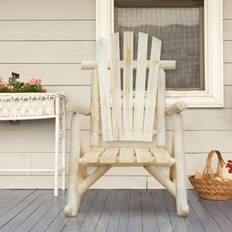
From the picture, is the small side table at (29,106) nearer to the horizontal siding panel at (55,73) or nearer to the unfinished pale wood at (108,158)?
the horizontal siding panel at (55,73)

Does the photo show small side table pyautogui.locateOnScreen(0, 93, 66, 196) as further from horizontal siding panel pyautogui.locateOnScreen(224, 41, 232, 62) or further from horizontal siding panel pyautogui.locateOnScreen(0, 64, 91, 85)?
horizontal siding panel pyautogui.locateOnScreen(224, 41, 232, 62)

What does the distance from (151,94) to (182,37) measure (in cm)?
72

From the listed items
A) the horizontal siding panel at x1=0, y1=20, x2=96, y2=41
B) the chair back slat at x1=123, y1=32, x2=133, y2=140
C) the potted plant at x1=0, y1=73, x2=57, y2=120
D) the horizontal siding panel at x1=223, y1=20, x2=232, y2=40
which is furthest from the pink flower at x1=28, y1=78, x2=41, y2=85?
the horizontal siding panel at x1=223, y1=20, x2=232, y2=40

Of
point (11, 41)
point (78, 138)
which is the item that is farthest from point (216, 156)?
point (11, 41)

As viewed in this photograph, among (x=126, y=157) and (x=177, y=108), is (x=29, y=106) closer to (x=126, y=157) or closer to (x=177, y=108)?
(x=126, y=157)

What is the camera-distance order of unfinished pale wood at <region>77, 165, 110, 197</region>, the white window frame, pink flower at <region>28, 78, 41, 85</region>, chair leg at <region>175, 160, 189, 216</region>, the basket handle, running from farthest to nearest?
the white window frame < pink flower at <region>28, 78, 41, 85</region> < the basket handle < unfinished pale wood at <region>77, 165, 110, 197</region> < chair leg at <region>175, 160, 189, 216</region>

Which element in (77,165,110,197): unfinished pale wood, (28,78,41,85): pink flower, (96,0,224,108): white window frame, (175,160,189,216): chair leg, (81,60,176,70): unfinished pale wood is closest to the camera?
(175,160,189,216): chair leg

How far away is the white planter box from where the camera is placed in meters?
2.70

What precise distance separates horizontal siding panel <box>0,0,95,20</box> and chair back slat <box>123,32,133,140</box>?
0.62 metres

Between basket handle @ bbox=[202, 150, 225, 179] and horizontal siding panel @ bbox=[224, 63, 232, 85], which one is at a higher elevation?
horizontal siding panel @ bbox=[224, 63, 232, 85]

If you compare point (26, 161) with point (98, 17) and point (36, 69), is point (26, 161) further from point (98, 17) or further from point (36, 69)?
point (98, 17)

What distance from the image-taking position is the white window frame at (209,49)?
2.98 m

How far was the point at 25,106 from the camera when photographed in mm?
2709

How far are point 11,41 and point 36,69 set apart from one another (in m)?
0.28
